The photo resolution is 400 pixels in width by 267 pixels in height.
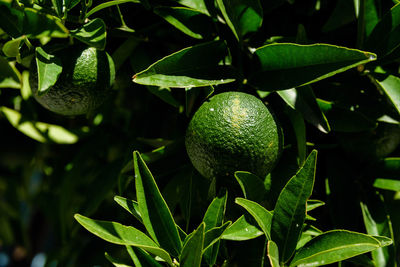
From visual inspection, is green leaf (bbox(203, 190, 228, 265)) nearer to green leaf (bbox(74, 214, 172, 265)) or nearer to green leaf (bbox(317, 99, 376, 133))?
green leaf (bbox(74, 214, 172, 265))

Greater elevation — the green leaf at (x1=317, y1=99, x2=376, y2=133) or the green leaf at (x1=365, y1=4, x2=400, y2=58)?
the green leaf at (x1=365, y1=4, x2=400, y2=58)

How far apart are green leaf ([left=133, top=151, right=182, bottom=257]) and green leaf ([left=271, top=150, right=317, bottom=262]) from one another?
18cm

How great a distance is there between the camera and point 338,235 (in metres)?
0.74

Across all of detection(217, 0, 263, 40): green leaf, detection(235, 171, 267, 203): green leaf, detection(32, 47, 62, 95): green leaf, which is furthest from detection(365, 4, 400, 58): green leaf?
detection(32, 47, 62, 95): green leaf

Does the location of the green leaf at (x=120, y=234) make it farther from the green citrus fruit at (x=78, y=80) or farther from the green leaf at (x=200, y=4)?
the green leaf at (x=200, y=4)

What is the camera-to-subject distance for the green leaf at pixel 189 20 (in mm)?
846

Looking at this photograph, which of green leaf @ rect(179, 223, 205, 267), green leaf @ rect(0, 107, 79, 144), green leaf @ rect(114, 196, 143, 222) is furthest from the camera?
green leaf @ rect(0, 107, 79, 144)

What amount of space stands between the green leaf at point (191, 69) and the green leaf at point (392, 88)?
300 mm

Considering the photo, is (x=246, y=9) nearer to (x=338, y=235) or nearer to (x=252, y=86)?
(x=252, y=86)

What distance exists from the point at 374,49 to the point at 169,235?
1.78ft

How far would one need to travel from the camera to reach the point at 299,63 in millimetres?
792

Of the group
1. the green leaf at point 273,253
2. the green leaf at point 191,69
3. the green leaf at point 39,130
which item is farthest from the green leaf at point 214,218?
the green leaf at point 39,130

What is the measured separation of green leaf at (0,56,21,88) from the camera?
984 mm

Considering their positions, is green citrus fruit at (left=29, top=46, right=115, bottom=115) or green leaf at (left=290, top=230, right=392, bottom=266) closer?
Answer: green leaf at (left=290, top=230, right=392, bottom=266)
